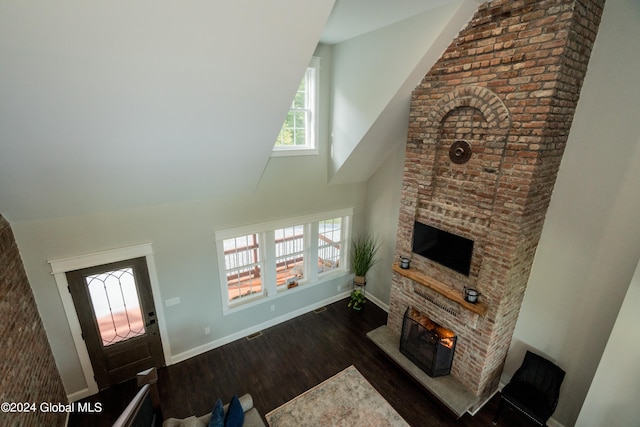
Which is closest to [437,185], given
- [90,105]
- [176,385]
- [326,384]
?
[326,384]

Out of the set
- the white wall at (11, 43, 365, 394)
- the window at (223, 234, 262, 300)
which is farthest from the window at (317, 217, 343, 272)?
the window at (223, 234, 262, 300)

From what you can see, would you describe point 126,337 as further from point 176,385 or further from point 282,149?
point 282,149

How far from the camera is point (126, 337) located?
4.12 metres

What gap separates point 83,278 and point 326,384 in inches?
145

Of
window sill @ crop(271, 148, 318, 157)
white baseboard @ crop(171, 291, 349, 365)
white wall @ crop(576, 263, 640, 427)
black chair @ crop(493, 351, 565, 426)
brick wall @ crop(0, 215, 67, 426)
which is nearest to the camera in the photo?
brick wall @ crop(0, 215, 67, 426)

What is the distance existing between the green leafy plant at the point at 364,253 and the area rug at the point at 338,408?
2139 millimetres

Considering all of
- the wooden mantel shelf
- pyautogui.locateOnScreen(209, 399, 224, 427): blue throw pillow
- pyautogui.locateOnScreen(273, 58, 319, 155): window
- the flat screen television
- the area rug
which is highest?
pyautogui.locateOnScreen(273, 58, 319, 155): window

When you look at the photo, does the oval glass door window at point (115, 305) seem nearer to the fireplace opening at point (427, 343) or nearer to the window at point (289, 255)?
the window at point (289, 255)

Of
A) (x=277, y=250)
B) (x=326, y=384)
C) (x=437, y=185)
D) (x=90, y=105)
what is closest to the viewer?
(x=90, y=105)

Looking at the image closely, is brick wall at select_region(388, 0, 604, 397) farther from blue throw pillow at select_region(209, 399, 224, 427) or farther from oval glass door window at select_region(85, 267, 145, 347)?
oval glass door window at select_region(85, 267, 145, 347)

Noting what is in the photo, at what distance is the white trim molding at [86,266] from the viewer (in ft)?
11.5

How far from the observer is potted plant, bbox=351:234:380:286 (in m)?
5.85

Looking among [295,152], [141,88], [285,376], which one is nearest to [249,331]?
[285,376]

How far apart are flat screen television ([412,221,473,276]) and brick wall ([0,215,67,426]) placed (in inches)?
182
